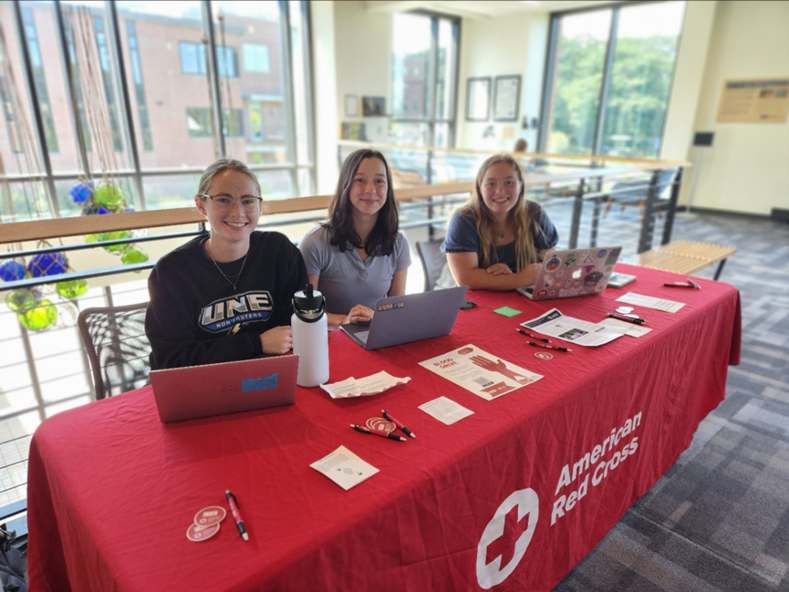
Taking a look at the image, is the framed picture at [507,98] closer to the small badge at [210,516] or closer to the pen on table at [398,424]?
the pen on table at [398,424]

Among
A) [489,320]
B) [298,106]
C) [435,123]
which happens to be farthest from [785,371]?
[435,123]

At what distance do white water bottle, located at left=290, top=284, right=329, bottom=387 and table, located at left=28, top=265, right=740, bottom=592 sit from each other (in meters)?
0.05

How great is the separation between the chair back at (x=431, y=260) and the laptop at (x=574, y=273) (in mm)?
549

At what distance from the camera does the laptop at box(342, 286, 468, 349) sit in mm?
1284

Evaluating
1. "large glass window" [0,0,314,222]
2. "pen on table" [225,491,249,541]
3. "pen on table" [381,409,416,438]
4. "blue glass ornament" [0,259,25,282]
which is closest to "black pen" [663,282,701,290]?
"pen on table" [381,409,416,438]

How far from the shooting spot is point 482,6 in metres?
7.61

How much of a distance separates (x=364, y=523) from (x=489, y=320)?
958mm

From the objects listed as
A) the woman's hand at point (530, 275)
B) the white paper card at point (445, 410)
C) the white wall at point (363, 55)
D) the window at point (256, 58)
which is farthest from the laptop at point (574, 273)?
the window at point (256, 58)

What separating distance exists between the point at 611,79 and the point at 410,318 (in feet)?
28.1

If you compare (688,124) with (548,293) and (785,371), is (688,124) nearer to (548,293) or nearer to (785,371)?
(785,371)

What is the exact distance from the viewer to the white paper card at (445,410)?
1.04m

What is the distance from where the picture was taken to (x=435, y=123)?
9.20 metres

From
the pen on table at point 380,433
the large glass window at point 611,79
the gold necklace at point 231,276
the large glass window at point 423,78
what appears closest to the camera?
the pen on table at point 380,433

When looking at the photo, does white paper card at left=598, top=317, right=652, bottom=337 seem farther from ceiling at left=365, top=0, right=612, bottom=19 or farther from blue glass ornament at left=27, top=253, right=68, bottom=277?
ceiling at left=365, top=0, right=612, bottom=19
